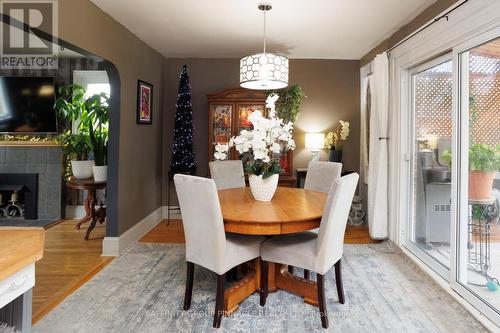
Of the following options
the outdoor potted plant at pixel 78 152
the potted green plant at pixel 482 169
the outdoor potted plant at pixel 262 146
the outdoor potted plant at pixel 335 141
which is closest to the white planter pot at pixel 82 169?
the outdoor potted plant at pixel 78 152

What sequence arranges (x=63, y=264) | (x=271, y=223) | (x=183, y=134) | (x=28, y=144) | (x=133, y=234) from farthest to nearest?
(x=28, y=144) → (x=183, y=134) → (x=133, y=234) → (x=63, y=264) → (x=271, y=223)

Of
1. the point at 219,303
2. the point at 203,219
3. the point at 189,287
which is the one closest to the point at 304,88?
the point at 203,219

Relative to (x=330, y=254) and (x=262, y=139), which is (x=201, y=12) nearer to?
(x=262, y=139)

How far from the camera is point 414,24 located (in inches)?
130

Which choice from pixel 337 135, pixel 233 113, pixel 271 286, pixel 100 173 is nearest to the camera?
pixel 271 286

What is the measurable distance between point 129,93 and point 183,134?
101 cm

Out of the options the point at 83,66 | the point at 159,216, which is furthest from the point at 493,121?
the point at 83,66

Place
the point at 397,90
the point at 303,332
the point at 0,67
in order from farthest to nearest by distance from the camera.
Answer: the point at 0,67, the point at 397,90, the point at 303,332

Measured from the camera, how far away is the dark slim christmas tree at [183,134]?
458 centimetres

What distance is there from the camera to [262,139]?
8.29 feet

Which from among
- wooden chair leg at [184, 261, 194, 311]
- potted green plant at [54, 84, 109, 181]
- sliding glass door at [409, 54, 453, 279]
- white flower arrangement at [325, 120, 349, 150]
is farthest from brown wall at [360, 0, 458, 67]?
potted green plant at [54, 84, 109, 181]

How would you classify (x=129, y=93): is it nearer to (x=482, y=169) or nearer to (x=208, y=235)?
(x=208, y=235)

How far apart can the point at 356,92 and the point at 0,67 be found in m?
5.28

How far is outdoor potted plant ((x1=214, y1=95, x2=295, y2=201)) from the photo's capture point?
2516mm
